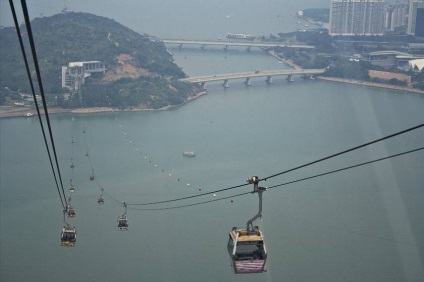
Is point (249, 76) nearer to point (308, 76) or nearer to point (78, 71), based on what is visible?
point (308, 76)

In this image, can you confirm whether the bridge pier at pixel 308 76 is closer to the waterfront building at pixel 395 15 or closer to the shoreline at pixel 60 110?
the waterfront building at pixel 395 15

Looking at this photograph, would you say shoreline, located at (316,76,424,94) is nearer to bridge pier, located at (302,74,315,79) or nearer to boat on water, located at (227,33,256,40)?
bridge pier, located at (302,74,315,79)

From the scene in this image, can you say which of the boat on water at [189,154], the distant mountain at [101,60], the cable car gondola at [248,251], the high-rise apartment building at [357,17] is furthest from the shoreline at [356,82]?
the cable car gondola at [248,251]

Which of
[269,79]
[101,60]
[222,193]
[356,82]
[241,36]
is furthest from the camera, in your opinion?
[241,36]

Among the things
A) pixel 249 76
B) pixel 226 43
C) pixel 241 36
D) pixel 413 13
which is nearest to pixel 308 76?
pixel 249 76

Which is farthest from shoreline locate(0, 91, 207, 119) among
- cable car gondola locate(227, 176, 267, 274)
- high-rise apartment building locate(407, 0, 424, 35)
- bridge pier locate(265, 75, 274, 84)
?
cable car gondola locate(227, 176, 267, 274)

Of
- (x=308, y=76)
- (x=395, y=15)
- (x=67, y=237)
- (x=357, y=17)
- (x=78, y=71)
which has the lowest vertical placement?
(x=308, y=76)
